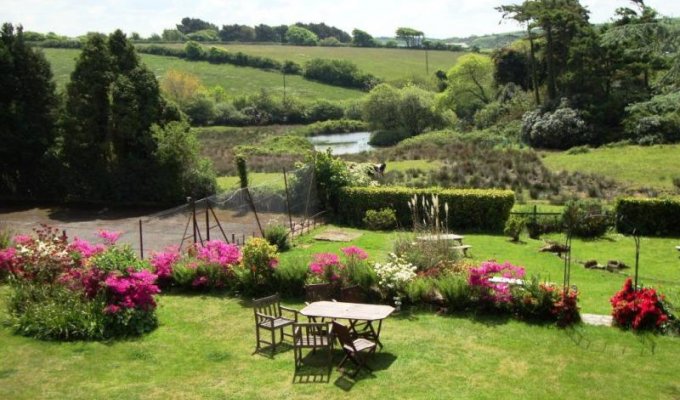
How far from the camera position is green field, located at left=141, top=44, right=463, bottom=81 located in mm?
110625

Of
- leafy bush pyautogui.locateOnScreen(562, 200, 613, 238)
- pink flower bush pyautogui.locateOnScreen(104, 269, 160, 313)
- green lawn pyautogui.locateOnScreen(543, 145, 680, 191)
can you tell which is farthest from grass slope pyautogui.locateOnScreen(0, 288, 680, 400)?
green lawn pyautogui.locateOnScreen(543, 145, 680, 191)

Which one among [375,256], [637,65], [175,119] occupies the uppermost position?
[637,65]

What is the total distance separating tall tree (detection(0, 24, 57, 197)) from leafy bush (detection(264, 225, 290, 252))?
1323 centimetres

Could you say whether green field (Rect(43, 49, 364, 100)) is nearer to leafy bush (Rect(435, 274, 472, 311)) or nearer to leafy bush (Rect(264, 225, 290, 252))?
leafy bush (Rect(264, 225, 290, 252))

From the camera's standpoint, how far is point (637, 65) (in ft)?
130

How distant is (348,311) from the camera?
984cm

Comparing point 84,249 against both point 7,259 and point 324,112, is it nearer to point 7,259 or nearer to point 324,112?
point 7,259

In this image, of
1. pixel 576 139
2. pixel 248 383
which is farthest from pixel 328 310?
pixel 576 139

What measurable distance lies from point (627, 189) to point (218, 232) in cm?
1644

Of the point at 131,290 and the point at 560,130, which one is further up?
the point at 560,130

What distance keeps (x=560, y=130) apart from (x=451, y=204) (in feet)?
69.6

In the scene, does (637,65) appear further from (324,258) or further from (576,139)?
(324,258)

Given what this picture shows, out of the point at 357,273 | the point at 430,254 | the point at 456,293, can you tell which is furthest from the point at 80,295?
the point at 430,254

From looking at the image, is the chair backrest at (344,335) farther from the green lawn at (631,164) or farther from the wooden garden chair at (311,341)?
the green lawn at (631,164)
